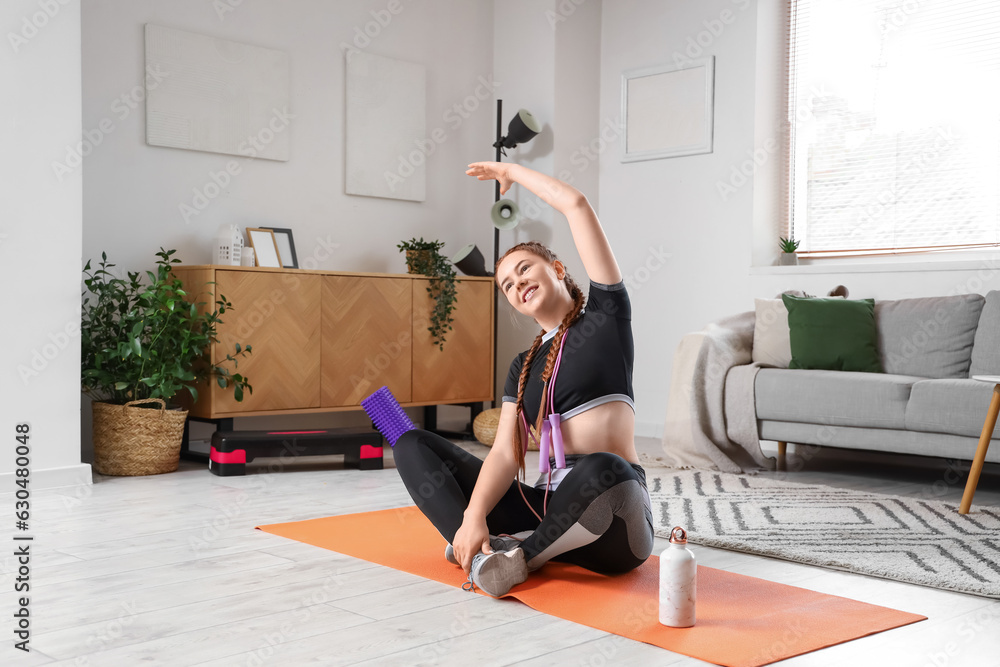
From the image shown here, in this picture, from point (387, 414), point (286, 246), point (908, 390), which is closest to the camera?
point (387, 414)

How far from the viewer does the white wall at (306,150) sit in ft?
14.0

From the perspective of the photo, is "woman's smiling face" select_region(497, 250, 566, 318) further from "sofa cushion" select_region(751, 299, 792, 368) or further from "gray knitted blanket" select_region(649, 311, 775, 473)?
"sofa cushion" select_region(751, 299, 792, 368)

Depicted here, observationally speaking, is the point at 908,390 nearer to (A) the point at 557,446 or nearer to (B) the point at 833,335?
(B) the point at 833,335

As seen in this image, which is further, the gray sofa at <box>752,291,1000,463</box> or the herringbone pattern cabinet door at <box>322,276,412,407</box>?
the herringbone pattern cabinet door at <box>322,276,412,407</box>

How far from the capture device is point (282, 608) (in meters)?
2.07

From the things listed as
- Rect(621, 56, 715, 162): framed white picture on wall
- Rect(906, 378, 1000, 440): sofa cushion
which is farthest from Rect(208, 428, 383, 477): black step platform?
Rect(621, 56, 715, 162): framed white picture on wall

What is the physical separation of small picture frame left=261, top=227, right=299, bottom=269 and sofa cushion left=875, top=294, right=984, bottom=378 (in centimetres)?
281

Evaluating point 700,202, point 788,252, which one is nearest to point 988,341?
point 788,252

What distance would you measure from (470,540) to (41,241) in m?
2.32

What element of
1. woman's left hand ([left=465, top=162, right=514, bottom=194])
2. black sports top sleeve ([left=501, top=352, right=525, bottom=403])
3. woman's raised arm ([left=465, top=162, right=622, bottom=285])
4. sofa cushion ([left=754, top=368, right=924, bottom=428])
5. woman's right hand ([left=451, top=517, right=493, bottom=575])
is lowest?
woman's right hand ([left=451, top=517, right=493, bottom=575])

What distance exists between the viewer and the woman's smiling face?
218 cm

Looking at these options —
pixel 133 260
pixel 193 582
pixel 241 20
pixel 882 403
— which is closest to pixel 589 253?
pixel 193 582

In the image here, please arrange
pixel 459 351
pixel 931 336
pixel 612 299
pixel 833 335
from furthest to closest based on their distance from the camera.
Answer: pixel 459 351, pixel 833 335, pixel 931 336, pixel 612 299

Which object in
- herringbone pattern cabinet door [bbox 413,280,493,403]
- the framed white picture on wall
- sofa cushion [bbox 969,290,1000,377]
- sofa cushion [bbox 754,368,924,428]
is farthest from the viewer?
the framed white picture on wall
